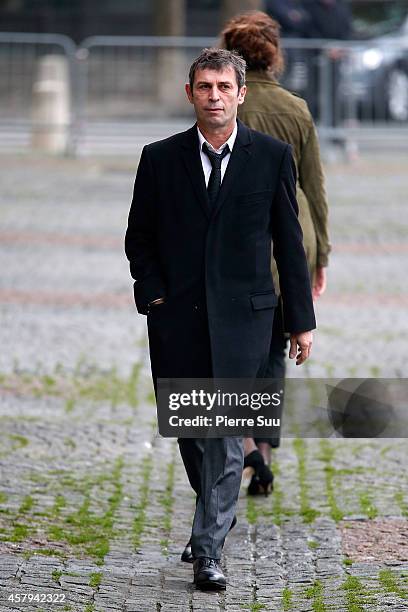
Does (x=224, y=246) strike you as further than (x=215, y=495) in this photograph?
No

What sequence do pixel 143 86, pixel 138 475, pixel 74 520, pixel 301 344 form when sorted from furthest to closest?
pixel 143 86
pixel 138 475
pixel 74 520
pixel 301 344

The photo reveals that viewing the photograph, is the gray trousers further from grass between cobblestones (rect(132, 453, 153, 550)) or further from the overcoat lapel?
the overcoat lapel

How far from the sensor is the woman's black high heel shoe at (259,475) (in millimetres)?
6562

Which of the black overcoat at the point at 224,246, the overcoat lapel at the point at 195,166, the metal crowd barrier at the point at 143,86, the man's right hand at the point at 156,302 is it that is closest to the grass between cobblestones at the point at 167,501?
the black overcoat at the point at 224,246

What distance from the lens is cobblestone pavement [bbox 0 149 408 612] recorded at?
525cm

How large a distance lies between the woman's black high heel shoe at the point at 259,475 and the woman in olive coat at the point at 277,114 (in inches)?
15.1

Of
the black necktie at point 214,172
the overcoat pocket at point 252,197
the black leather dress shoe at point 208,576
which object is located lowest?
the black leather dress shoe at point 208,576

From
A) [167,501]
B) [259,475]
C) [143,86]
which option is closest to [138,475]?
[167,501]

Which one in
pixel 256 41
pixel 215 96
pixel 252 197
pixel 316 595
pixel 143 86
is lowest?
pixel 316 595

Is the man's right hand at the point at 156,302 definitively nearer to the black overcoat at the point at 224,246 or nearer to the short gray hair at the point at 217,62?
the black overcoat at the point at 224,246

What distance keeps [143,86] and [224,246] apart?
16659 millimetres

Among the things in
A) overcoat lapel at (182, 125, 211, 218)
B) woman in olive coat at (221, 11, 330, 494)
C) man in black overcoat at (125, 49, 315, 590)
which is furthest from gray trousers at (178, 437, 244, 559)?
woman in olive coat at (221, 11, 330, 494)

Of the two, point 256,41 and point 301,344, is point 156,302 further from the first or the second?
point 256,41

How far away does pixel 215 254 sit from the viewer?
17.0 ft
